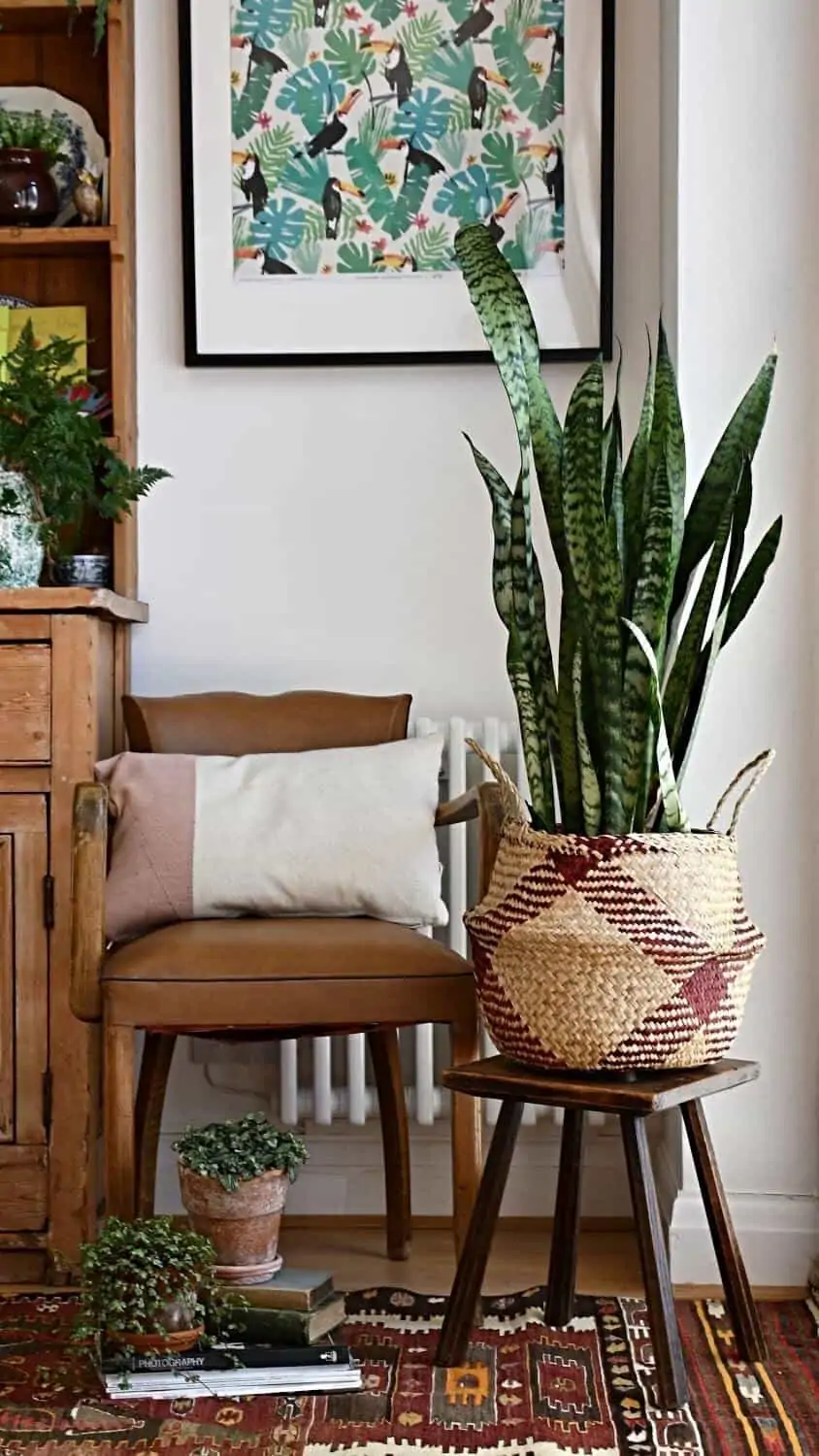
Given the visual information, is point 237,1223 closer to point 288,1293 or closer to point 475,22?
point 288,1293

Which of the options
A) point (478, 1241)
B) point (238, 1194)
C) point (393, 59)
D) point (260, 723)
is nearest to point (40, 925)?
point (260, 723)

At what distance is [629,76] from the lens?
2.71m

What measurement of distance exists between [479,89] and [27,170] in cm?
77

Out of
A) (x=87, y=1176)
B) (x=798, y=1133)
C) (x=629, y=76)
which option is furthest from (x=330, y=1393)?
(x=629, y=76)

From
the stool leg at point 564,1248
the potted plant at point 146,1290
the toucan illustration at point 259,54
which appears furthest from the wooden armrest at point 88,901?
the toucan illustration at point 259,54

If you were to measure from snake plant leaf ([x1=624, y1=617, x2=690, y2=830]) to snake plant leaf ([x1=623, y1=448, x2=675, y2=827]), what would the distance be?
0.05ft

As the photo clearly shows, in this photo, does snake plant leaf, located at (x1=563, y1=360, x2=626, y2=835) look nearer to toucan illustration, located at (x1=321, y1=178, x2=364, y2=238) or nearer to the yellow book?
toucan illustration, located at (x1=321, y1=178, x2=364, y2=238)

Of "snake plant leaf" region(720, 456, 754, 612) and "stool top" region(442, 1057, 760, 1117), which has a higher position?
"snake plant leaf" region(720, 456, 754, 612)

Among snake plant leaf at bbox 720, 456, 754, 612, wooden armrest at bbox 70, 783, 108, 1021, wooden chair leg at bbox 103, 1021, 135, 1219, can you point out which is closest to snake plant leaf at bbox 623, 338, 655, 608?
snake plant leaf at bbox 720, 456, 754, 612

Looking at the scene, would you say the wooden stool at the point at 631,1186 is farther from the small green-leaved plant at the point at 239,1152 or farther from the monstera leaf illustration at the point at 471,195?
the monstera leaf illustration at the point at 471,195

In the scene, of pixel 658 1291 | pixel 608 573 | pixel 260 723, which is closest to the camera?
pixel 658 1291

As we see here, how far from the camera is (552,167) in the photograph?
2.71 meters

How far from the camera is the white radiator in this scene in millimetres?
2564

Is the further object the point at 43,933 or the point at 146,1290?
the point at 43,933
